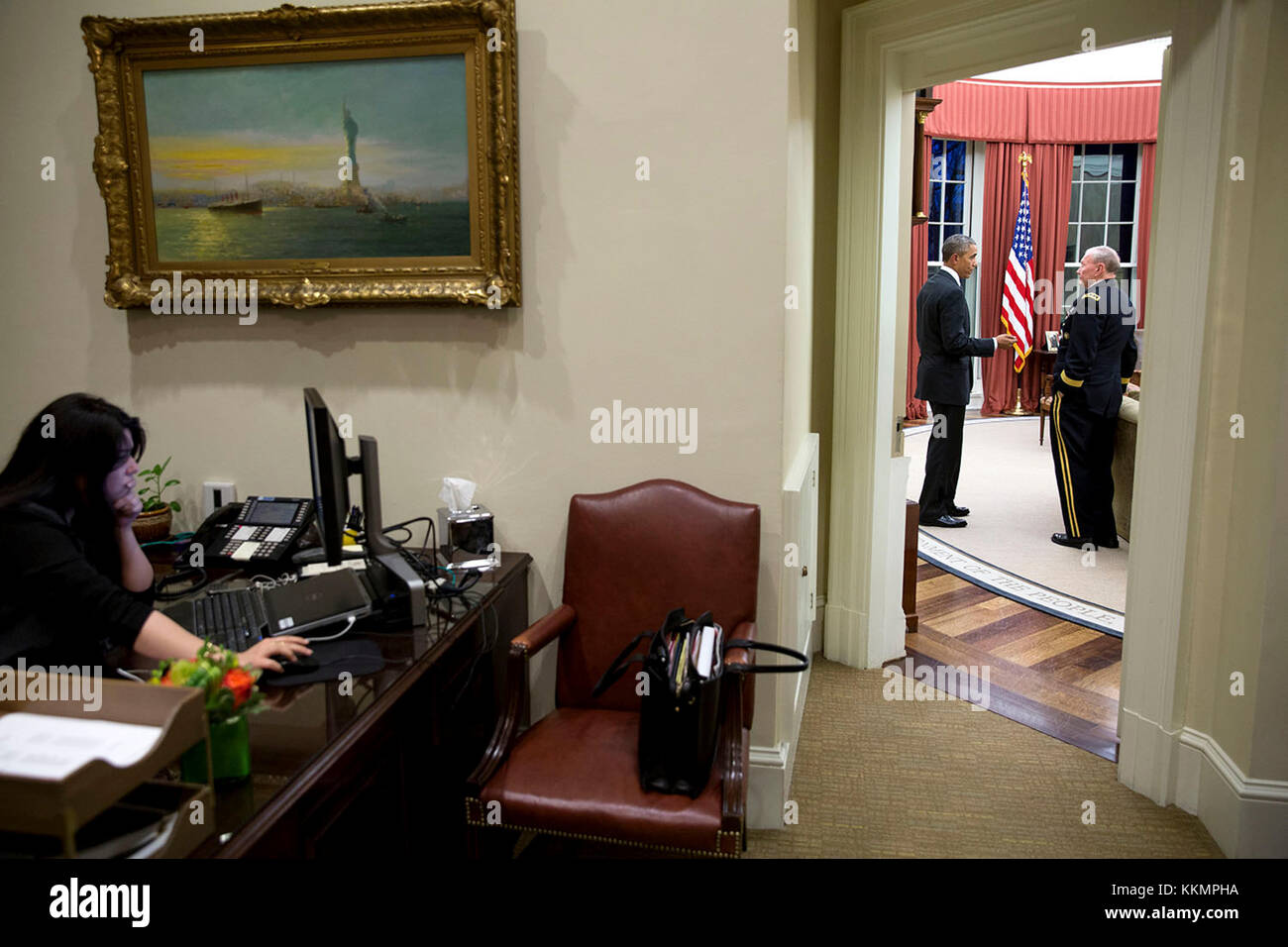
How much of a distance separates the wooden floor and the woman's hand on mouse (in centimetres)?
249

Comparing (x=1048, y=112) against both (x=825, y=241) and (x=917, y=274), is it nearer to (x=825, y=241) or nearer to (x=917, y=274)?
(x=917, y=274)

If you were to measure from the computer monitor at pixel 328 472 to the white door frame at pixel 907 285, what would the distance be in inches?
84.7

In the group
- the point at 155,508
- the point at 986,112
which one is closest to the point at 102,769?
the point at 155,508

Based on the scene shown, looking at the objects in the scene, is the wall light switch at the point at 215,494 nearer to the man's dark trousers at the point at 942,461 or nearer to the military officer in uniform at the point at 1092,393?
the man's dark trousers at the point at 942,461

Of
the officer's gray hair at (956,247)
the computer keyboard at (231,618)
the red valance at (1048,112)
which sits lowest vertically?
the computer keyboard at (231,618)

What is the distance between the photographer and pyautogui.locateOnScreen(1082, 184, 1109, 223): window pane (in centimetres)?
989

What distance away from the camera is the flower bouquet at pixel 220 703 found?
1.27 m

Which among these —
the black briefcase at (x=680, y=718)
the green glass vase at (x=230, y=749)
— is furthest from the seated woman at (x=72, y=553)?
the black briefcase at (x=680, y=718)

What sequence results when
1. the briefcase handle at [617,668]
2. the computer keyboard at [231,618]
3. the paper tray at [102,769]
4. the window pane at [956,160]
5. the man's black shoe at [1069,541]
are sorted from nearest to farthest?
the paper tray at [102,769] < the computer keyboard at [231,618] < the briefcase handle at [617,668] < the man's black shoe at [1069,541] < the window pane at [956,160]

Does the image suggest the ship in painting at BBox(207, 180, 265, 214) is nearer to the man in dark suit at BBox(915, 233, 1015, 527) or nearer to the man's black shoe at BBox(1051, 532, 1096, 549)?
the man in dark suit at BBox(915, 233, 1015, 527)

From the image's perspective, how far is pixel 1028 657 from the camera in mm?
3752
